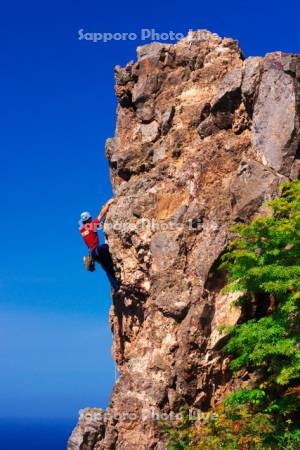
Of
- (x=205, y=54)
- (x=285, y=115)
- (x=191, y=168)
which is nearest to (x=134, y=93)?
(x=205, y=54)

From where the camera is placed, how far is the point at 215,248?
90.4 feet

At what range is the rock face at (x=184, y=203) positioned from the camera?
26.8 metres

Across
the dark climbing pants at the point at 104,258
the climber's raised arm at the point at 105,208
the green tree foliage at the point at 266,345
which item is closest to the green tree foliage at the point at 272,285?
the green tree foliage at the point at 266,345

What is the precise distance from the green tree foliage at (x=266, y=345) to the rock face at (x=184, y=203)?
1621mm

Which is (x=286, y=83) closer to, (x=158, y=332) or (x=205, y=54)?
(x=205, y=54)

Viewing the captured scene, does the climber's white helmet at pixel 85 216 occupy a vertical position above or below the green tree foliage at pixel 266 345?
above

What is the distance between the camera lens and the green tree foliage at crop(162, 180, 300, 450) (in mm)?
22812

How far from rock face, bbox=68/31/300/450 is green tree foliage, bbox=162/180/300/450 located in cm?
162

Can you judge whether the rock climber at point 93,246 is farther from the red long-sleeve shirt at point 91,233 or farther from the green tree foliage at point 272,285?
the green tree foliage at point 272,285

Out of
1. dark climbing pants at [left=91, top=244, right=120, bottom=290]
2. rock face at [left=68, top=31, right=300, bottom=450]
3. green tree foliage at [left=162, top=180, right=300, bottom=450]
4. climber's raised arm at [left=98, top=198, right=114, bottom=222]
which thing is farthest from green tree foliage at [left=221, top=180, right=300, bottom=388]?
climber's raised arm at [left=98, top=198, right=114, bottom=222]

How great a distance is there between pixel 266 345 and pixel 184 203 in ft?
25.9

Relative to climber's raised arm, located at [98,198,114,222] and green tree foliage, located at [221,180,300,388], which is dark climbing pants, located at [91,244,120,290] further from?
green tree foliage, located at [221,180,300,388]

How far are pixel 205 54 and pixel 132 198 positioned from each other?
23.4ft

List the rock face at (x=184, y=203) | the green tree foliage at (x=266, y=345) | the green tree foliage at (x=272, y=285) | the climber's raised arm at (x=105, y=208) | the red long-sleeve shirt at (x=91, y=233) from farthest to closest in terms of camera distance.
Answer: the climber's raised arm at (x=105, y=208) → the red long-sleeve shirt at (x=91, y=233) → the rock face at (x=184, y=203) → the green tree foliage at (x=272, y=285) → the green tree foliage at (x=266, y=345)
